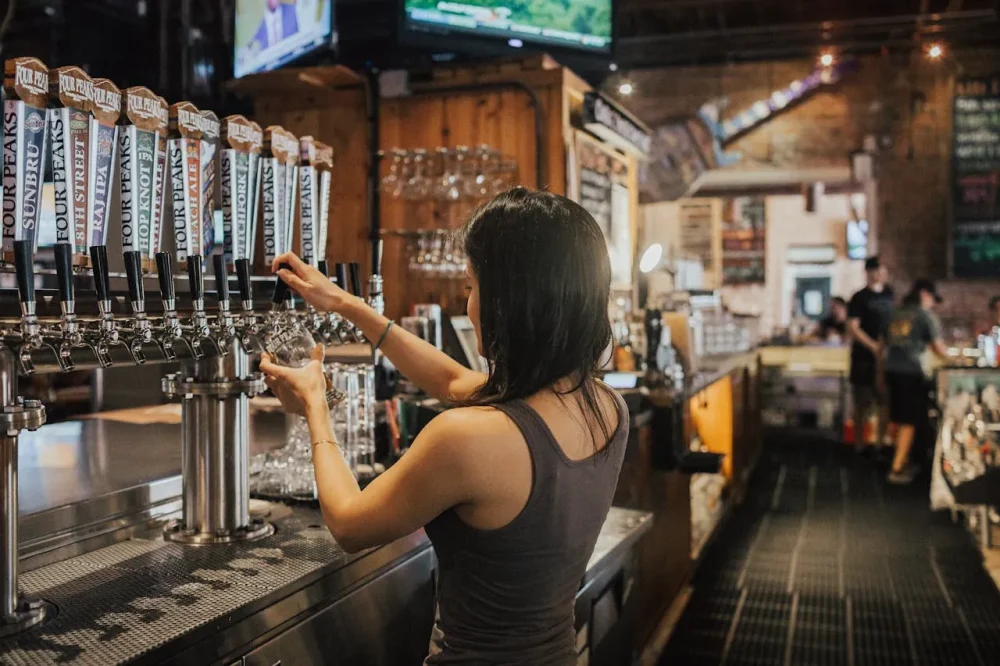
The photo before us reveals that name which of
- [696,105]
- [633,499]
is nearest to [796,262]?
[696,105]

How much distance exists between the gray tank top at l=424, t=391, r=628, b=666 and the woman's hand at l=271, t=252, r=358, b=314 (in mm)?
665

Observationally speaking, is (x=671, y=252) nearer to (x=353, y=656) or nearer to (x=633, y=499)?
(x=633, y=499)

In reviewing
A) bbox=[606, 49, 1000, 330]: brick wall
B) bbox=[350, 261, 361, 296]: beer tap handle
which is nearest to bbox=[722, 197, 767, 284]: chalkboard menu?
bbox=[606, 49, 1000, 330]: brick wall

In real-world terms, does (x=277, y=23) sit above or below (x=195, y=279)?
above

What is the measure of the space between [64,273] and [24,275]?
7cm

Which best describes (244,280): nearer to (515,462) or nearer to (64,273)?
(64,273)

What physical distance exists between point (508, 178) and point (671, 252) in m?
6.22

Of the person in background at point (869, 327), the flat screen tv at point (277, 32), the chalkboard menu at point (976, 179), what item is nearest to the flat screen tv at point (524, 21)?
the flat screen tv at point (277, 32)

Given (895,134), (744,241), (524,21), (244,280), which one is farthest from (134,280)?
(744,241)

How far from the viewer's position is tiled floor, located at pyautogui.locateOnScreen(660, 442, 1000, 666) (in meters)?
3.70

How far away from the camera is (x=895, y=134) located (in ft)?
28.8

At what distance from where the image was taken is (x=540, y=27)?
176 inches

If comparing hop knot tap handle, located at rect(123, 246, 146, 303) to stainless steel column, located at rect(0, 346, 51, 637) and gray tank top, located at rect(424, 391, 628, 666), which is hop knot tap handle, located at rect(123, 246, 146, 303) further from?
gray tank top, located at rect(424, 391, 628, 666)

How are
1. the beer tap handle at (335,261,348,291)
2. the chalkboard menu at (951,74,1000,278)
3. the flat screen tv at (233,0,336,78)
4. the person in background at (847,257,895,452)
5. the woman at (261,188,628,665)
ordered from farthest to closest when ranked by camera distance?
the chalkboard menu at (951,74,1000,278) → the person in background at (847,257,895,452) → the flat screen tv at (233,0,336,78) → the beer tap handle at (335,261,348,291) → the woman at (261,188,628,665)
